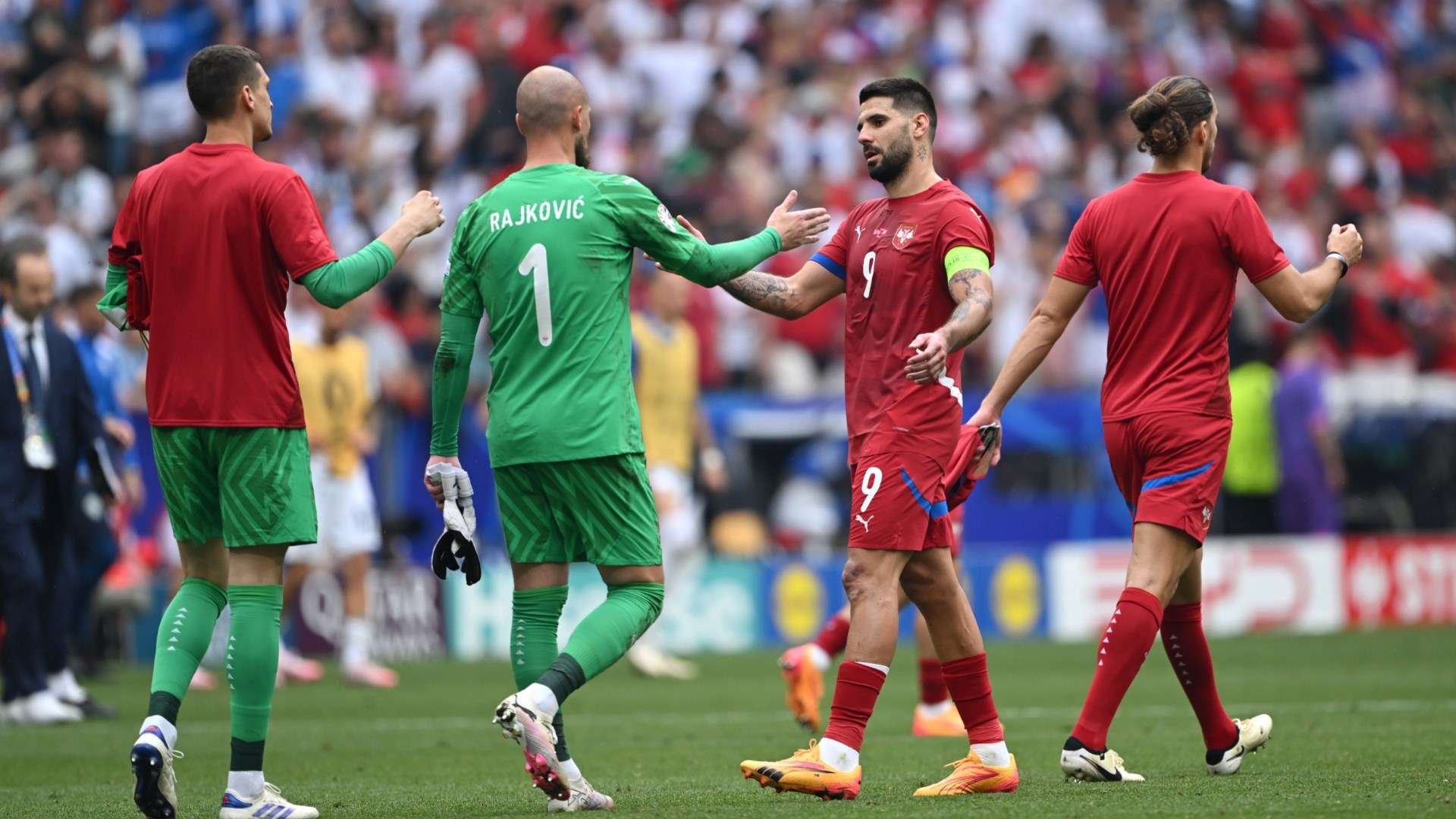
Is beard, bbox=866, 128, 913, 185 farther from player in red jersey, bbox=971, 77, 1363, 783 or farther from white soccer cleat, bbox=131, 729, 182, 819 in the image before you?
white soccer cleat, bbox=131, 729, 182, 819

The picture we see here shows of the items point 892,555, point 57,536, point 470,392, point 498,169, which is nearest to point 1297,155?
point 498,169

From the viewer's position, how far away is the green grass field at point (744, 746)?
22.3 ft

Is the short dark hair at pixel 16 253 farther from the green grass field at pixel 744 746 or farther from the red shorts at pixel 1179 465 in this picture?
the red shorts at pixel 1179 465

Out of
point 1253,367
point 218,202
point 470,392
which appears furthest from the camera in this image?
point 1253,367

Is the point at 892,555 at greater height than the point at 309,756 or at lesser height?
greater

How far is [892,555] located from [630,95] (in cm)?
1465

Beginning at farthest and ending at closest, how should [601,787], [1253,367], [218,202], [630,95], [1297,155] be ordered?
[1297,155] < [630,95] < [1253,367] < [601,787] < [218,202]

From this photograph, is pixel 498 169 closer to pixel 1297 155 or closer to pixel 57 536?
pixel 57 536

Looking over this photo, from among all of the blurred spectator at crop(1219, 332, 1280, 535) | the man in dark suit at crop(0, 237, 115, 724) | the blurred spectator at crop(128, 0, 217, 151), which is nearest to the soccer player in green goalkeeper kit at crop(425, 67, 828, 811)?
the man in dark suit at crop(0, 237, 115, 724)

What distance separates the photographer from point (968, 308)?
6828mm

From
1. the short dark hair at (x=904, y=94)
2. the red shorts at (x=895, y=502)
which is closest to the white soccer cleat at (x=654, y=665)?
the red shorts at (x=895, y=502)

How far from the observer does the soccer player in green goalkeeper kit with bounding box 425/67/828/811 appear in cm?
664

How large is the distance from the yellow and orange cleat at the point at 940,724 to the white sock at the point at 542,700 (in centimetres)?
376

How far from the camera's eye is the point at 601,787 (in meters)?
7.53
